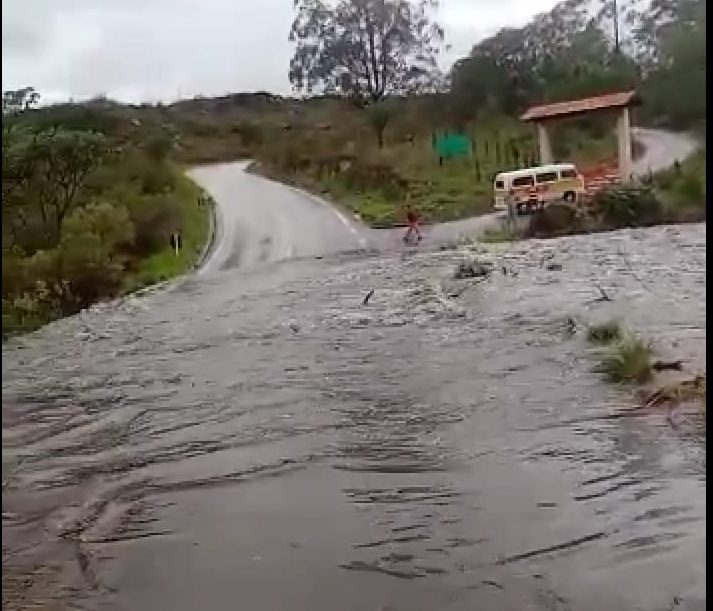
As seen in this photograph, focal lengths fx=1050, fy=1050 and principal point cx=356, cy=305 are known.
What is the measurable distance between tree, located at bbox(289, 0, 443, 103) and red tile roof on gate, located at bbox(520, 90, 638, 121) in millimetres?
432

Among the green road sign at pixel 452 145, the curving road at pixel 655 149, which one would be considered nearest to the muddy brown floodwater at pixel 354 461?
the curving road at pixel 655 149

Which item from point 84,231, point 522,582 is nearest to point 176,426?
point 84,231

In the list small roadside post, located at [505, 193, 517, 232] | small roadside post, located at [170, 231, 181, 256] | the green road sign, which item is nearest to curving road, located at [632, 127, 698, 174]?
the green road sign

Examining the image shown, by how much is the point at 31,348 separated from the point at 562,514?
1186 millimetres

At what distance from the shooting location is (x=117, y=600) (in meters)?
1.43

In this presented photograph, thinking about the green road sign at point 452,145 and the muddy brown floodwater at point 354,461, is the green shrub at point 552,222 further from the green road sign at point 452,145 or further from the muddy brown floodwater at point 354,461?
the green road sign at point 452,145

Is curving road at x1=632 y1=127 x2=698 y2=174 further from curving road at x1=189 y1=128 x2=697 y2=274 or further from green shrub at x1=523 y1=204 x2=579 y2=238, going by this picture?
green shrub at x1=523 y1=204 x2=579 y2=238

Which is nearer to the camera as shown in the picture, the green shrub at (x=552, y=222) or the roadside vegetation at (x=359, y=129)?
the roadside vegetation at (x=359, y=129)

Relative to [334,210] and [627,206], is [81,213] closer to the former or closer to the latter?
[334,210]

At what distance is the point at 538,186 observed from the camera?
329cm

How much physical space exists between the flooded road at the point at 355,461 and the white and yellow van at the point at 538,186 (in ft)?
1.20

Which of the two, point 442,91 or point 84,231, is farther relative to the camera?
point 442,91

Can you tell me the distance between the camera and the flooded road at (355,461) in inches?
56.4

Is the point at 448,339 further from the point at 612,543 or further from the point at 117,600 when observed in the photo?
the point at 117,600
